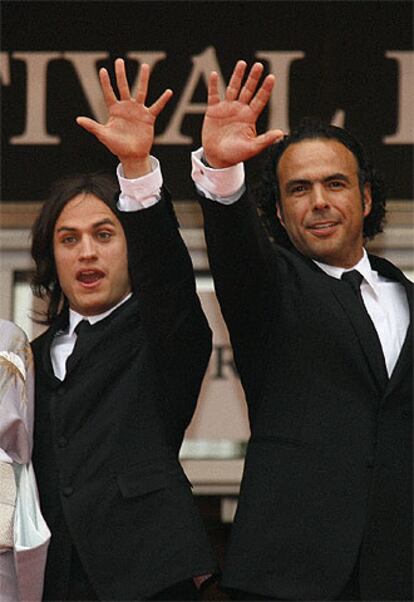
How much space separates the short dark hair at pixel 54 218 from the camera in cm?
353

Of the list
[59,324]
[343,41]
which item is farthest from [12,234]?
[59,324]

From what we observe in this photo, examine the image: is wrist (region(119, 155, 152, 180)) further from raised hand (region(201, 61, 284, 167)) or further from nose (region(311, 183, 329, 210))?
nose (region(311, 183, 329, 210))

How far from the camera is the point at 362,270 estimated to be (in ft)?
10.9

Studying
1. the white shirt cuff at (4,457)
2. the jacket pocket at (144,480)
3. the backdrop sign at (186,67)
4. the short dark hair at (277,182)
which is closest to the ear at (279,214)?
the short dark hair at (277,182)

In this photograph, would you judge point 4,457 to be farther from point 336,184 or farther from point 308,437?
point 336,184

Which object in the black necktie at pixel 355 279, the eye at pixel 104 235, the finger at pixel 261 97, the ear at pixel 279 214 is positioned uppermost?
the finger at pixel 261 97

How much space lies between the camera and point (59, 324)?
3.51 metres

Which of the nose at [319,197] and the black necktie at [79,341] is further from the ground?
the nose at [319,197]

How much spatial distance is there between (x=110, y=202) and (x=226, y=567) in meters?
0.89

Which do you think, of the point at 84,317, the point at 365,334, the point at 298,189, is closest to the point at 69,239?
the point at 84,317

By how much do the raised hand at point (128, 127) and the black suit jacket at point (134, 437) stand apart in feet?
0.34

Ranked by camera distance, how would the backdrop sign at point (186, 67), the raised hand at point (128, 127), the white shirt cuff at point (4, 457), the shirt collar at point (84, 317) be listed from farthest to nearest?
1. the backdrop sign at point (186, 67)
2. the shirt collar at point (84, 317)
3. the white shirt cuff at point (4, 457)
4. the raised hand at point (128, 127)

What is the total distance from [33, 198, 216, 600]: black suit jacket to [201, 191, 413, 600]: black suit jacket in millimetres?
105

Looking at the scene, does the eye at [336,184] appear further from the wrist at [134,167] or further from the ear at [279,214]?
the wrist at [134,167]
